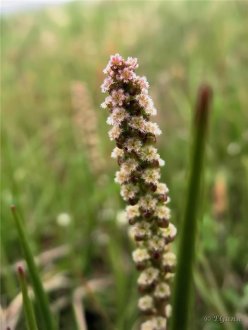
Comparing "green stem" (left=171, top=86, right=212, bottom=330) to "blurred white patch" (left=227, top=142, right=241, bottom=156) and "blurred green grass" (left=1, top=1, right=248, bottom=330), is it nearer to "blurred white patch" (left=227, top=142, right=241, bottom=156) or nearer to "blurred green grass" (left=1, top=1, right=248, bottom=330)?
"blurred green grass" (left=1, top=1, right=248, bottom=330)

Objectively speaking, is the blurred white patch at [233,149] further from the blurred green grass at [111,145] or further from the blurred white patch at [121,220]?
the blurred white patch at [121,220]

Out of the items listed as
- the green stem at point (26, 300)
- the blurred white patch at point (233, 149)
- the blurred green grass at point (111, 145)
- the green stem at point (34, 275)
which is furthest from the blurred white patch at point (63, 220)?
the green stem at point (26, 300)

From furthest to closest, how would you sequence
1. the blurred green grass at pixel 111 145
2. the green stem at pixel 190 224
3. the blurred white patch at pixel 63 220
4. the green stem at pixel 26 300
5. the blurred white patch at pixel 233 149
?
the blurred white patch at pixel 233 149, the blurred white patch at pixel 63 220, the blurred green grass at pixel 111 145, the green stem at pixel 26 300, the green stem at pixel 190 224

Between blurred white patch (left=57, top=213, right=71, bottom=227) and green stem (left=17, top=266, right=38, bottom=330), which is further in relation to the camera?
blurred white patch (left=57, top=213, right=71, bottom=227)

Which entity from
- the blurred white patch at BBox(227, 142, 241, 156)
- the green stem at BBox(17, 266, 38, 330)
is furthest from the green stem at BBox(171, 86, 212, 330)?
the blurred white patch at BBox(227, 142, 241, 156)

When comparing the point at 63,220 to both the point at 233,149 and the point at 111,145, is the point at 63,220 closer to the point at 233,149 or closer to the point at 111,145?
the point at 233,149

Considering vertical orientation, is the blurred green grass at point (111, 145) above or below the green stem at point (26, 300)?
above

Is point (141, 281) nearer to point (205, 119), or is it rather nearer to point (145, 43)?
point (205, 119)

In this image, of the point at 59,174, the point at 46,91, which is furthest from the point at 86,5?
the point at 59,174
